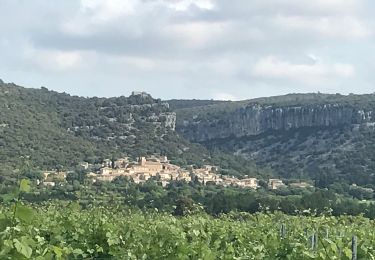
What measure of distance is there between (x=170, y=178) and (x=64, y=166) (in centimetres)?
1438

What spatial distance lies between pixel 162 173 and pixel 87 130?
12808 millimetres

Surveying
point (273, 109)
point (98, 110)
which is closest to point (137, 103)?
point (98, 110)

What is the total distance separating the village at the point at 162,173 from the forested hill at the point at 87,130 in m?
1.58

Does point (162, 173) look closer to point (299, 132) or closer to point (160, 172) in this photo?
point (160, 172)

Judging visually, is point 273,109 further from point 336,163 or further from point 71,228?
point 71,228

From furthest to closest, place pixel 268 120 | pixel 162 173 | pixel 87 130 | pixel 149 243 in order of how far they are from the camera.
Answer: pixel 268 120 < pixel 87 130 < pixel 162 173 < pixel 149 243

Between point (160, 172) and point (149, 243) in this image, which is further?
point (160, 172)

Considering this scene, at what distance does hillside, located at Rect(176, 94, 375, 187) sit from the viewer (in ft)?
368

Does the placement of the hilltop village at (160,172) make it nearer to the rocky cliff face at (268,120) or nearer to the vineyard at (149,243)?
the rocky cliff face at (268,120)

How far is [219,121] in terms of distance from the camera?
517 ft

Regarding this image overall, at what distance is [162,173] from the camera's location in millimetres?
94625

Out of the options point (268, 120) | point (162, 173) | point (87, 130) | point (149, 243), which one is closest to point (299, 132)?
point (268, 120)

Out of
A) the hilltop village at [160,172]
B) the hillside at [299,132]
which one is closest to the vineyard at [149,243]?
the hilltop village at [160,172]

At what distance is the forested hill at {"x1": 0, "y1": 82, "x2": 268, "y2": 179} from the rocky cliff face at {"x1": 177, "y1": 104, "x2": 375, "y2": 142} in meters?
22.0
